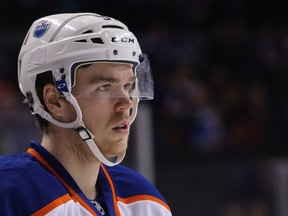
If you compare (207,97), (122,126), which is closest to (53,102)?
(122,126)

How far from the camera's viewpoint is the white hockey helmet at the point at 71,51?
179 centimetres

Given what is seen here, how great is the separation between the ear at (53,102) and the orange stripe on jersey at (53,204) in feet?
0.65

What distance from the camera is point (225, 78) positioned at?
20.9ft

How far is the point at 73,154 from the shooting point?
183 cm

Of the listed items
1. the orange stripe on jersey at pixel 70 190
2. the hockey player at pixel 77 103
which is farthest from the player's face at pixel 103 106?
the orange stripe on jersey at pixel 70 190

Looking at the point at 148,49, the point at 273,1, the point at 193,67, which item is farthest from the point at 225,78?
the point at 273,1

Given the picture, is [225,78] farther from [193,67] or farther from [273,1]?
[273,1]

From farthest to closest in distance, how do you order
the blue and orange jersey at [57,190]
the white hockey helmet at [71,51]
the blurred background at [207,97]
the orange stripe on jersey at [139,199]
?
the blurred background at [207,97] → the orange stripe on jersey at [139,199] → the white hockey helmet at [71,51] → the blue and orange jersey at [57,190]

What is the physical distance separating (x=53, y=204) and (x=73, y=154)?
160 millimetres

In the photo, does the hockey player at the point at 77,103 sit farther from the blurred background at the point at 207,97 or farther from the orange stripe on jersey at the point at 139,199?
the blurred background at the point at 207,97

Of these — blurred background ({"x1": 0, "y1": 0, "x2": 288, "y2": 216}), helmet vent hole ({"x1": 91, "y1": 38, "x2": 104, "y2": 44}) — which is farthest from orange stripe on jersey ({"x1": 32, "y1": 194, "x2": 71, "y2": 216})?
blurred background ({"x1": 0, "y1": 0, "x2": 288, "y2": 216})

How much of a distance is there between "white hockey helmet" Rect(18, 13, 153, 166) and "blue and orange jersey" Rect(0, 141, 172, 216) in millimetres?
104

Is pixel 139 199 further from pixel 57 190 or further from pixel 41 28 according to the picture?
pixel 41 28

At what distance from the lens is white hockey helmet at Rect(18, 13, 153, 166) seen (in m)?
1.79
